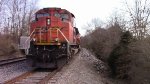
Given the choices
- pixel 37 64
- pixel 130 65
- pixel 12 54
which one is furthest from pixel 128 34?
pixel 12 54

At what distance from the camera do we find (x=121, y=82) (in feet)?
59.2

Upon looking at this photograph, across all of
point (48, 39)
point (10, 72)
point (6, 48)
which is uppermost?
point (48, 39)

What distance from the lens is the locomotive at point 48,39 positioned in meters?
17.1

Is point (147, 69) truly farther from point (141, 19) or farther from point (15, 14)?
point (15, 14)

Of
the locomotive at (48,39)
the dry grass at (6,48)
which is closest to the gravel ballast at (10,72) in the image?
the locomotive at (48,39)

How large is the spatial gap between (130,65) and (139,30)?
6263 mm

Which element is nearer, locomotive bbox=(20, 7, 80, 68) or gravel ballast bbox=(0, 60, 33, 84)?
gravel ballast bbox=(0, 60, 33, 84)

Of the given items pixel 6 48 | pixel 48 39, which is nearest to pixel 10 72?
pixel 48 39

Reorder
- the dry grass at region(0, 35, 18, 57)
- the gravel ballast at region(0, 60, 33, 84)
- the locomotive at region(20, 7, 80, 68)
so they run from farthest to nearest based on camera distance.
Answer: the dry grass at region(0, 35, 18, 57), the locomotive at region(20, 7, 80, 68), the gravel ballast at region(0, 60, 33, 84)

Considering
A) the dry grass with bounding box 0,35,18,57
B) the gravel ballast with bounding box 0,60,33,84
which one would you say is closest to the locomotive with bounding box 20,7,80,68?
the gravel ballast with bounding box 0,60,33,84

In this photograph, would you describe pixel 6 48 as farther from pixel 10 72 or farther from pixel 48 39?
pixel 10 72

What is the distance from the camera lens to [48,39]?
18.0 metres

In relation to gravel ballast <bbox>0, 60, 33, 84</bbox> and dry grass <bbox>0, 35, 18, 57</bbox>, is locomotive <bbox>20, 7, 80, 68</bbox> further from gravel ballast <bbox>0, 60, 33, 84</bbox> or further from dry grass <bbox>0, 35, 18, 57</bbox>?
dry grass <bbox>0, 35, 18, 57</bbox>

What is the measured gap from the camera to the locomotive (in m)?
17.1
